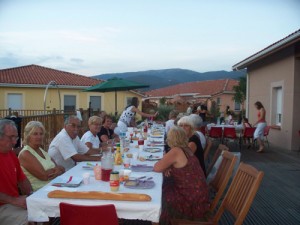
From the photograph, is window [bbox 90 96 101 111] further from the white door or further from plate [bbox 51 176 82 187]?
plate [bbox 51 176 82 187]

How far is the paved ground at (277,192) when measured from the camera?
14.1 ft

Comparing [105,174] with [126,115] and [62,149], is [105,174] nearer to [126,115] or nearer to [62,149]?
[62,149]

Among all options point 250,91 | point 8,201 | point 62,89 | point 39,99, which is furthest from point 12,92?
point 8,201

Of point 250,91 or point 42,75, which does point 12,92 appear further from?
point 250,91

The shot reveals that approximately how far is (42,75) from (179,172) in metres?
22.9

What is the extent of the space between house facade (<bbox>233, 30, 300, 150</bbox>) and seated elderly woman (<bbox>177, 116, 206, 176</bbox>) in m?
5.23

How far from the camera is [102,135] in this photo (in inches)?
238

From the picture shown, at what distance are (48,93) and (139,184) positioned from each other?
20.2m

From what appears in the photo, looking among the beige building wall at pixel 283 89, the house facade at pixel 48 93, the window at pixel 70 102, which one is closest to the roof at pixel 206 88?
the house facade at pixel 48 93

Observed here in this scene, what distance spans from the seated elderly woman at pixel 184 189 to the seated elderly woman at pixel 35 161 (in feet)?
3.84

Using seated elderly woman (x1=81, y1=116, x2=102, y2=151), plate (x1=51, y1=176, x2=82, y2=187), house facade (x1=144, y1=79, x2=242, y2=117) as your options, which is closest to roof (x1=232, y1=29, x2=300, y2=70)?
seated elderly woman (x1=81, y1=116, x2=102, y2=151)

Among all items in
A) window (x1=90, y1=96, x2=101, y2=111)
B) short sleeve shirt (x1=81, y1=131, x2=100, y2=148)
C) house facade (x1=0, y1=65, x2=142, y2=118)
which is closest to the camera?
short sleeve shirt (x1=81, y1=131, x2=100, y2=148)

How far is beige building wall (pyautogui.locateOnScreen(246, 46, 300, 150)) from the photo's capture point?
399 inches

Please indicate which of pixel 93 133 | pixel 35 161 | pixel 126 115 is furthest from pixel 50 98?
pixel 35 161
